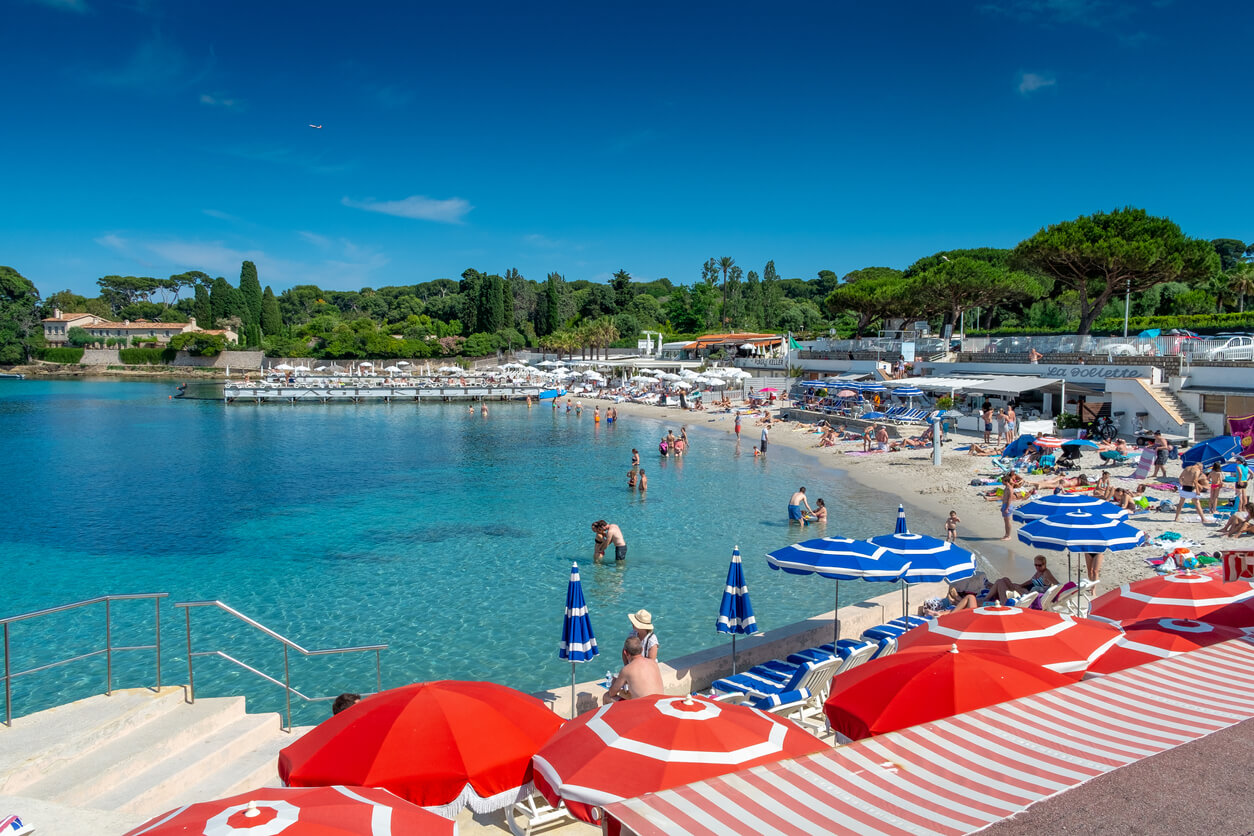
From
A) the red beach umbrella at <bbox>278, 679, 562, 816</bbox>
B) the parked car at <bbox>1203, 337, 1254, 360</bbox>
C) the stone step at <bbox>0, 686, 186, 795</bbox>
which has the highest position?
the parked car at <bbox>1203, 337, 1254, 360</bbox>

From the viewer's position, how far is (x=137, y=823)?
4.43 metres

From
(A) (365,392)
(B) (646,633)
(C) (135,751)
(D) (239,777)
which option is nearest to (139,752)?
(C) (135,751)

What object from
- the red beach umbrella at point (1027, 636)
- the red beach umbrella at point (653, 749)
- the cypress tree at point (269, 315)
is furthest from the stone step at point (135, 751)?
the cypress tree at point (269, 315)

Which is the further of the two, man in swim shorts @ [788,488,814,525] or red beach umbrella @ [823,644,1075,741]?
man in swim shorts @ [788,488,814,525]

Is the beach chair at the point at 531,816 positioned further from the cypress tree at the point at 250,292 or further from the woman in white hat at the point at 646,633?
the cypress tree at the point at 250,292

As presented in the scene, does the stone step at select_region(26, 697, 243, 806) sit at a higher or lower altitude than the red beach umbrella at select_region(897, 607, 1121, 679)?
lower

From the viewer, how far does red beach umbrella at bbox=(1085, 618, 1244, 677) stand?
5.84 m

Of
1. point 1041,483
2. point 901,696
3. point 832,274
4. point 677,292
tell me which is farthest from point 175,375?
point 901,696

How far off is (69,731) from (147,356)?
115 meters

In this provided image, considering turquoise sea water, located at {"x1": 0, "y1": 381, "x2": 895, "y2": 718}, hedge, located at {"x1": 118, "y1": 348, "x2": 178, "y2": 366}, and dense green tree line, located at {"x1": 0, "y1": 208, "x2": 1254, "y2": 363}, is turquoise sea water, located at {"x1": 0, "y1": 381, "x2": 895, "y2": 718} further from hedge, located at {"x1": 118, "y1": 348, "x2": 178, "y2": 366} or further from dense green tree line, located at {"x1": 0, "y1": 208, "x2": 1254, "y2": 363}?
hedge, located at {"x1": 118, "y1": 348, "x2": 178, "y2": 366}

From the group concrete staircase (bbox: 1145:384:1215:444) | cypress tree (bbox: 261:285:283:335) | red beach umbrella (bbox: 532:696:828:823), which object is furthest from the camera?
cypress tree (bbox: 261:285:283:335)

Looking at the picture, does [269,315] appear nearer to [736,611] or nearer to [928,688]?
[736,611]

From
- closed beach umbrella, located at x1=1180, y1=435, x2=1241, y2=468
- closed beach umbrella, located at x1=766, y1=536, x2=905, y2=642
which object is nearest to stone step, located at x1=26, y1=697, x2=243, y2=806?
closed beach umbrella, located at x1=766, y1=536, x2=905, y2=642

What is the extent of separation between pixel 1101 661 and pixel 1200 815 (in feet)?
9.50
